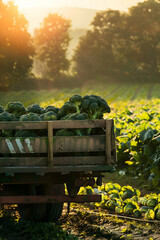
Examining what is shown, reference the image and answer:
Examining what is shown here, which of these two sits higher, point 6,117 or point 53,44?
point 53,44

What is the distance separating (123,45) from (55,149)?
204ft

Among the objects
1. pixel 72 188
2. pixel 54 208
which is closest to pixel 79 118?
pixel 72 188

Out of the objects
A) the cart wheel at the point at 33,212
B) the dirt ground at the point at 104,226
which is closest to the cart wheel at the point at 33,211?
the cart wheel at the point at 33,212

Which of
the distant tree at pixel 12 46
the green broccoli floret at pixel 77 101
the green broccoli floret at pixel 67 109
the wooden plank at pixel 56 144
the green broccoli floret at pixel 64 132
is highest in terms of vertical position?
the distant tree at pixel 12 46

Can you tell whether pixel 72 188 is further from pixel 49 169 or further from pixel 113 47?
pixel 113 47

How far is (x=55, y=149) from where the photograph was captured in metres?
5.20

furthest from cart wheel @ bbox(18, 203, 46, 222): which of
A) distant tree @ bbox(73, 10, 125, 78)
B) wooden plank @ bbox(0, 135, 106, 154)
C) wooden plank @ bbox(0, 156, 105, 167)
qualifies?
distant tree @ bbox(73, 10, 125, 78)

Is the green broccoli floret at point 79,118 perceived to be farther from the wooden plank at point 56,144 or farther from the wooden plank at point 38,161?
the wooden plank at point 38,161

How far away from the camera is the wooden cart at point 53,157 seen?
5.12 meters

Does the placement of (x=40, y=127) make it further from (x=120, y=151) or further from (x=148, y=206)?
(x=120, y=151)

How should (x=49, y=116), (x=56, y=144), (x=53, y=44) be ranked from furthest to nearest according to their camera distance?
(x=53, y=44), (x=49, y=116), (x=56, y=144)

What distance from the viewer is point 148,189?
874 centimetres

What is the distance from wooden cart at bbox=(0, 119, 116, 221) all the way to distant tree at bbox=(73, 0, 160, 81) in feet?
191

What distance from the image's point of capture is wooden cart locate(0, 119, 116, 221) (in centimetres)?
512
